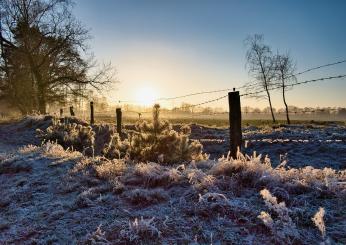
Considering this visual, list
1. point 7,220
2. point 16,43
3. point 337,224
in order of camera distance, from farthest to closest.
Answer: point 16,43
point 7,220
point 337,224

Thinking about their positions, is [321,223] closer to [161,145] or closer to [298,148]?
[161,145]

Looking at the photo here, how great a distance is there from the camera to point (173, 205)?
15.5 feet

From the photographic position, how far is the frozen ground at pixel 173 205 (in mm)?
3951

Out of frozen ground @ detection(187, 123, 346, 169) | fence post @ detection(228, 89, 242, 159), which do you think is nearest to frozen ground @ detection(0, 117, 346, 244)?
fence post @ detection(228, 89, 242, 159)

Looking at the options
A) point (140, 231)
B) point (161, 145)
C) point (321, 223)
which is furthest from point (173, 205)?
point (161, 145)

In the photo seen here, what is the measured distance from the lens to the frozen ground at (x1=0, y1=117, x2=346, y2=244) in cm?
395

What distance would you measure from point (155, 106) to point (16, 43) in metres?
26.9

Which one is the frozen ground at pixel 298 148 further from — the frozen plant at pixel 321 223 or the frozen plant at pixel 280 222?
the frozen plant at pixel 321 223

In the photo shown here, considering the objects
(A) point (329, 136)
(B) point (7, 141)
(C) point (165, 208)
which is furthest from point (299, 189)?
(B) point (7, 141)

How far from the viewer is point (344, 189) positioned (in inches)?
178

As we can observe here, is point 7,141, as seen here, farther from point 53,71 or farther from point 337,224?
point 337,224

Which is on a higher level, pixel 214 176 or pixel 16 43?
pixel 16 43

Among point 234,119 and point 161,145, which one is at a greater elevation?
point 234,119

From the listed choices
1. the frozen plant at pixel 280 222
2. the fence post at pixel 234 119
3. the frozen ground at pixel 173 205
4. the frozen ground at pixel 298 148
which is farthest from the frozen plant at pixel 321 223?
the frozen ground at pixel 298 148
